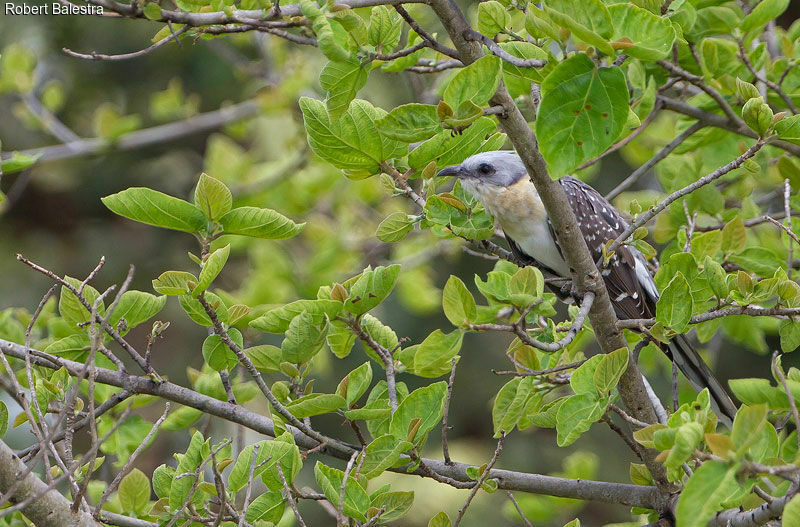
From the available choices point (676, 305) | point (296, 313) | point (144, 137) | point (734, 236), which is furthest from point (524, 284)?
point (144, 137)

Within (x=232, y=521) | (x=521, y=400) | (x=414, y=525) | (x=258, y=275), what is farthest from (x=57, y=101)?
(x=414, y=525)

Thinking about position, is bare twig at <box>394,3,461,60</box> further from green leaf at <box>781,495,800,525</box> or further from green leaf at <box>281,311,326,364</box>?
green leaf at <box>781,495,800,525</box>

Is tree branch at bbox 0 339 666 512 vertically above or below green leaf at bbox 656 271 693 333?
below

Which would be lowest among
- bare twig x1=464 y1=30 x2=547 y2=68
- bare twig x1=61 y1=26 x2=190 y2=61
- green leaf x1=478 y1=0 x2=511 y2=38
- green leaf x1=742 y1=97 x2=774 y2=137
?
green leaf x1=742 y1=97 x2=774 y2=137

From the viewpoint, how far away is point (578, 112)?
5.68ft

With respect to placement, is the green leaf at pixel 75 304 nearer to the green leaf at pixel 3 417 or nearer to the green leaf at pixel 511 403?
the green leaf at pixel 3 417

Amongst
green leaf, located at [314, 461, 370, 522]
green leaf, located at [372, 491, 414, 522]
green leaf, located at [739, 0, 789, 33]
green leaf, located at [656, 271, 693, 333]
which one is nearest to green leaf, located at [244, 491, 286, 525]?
green leaf, located at [314, 461, 370, 522]

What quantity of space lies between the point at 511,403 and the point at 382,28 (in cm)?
105

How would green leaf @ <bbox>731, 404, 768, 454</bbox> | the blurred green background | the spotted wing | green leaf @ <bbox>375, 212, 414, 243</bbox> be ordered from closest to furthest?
green leaf @ <bbox>731, 404, 768, 454</bbox>, green leaf @ <bbox>375, 212, 414, 243</bbox>, the spotted wing, the blurred green background

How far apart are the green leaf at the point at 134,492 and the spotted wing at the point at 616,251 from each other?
1.96 meters

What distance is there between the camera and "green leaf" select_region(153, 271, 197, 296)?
2.08m

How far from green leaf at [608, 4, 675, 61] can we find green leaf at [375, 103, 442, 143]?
416mm

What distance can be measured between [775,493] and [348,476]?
3.32 feet

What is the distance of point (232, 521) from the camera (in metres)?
2.35
